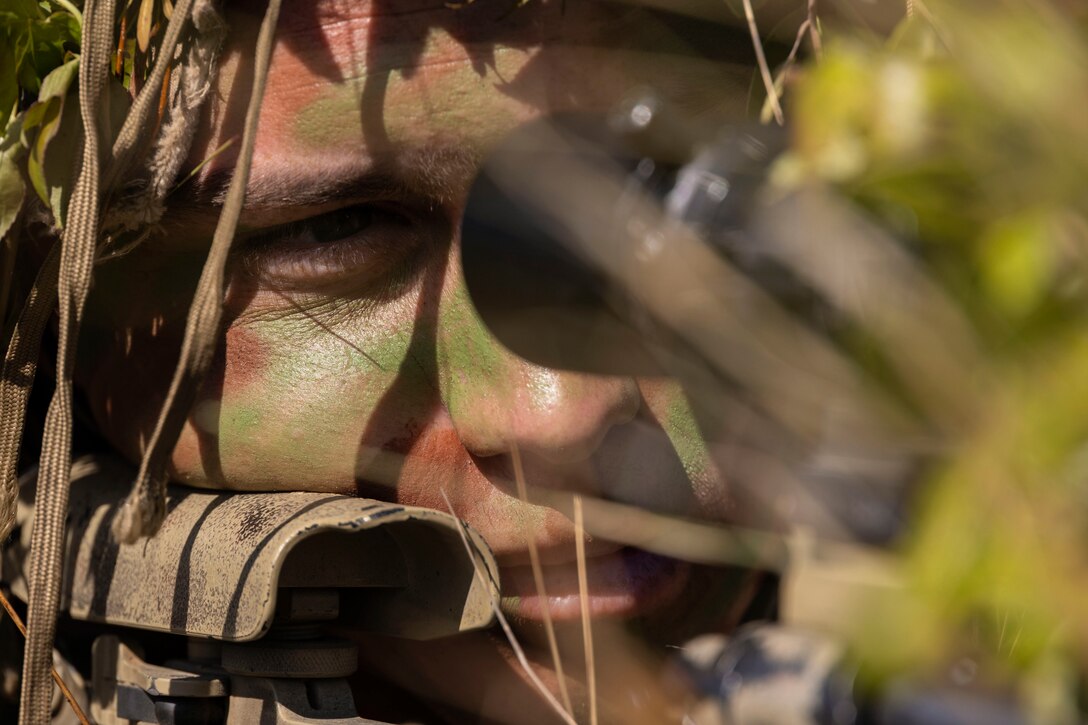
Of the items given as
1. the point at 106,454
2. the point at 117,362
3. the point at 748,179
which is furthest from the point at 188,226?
the point at 748,179

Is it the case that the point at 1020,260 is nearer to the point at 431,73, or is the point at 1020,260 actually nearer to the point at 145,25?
the point at 431,73

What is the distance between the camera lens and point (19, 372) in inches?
41.5

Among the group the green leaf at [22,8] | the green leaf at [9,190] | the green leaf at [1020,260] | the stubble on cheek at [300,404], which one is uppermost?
the green leaf at [1020,260]

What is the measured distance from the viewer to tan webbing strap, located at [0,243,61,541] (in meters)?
1.03

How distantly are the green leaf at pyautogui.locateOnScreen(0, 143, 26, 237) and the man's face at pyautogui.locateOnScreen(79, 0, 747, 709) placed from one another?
0.45ft

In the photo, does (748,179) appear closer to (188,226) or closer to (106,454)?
(188,226)

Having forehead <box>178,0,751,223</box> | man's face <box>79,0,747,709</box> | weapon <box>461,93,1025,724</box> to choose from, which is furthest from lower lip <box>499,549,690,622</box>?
forehead <box>178,0,751,223</box>

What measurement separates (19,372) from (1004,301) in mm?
923

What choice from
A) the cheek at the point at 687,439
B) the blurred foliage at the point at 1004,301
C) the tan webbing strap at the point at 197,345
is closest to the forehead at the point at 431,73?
the tan webbing strap at the point at 197,345

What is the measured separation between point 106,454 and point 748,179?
988 mm

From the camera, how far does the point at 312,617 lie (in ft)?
3.35

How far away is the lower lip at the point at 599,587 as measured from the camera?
3.67 feet

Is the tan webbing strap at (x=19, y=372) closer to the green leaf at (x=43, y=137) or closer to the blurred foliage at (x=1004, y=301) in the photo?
the green leaf at (x=43, y=137)

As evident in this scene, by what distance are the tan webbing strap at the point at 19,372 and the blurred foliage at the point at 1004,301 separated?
0.84m
